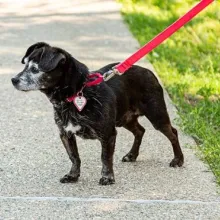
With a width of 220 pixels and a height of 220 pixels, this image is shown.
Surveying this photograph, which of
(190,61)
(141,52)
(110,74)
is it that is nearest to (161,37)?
(141,52)

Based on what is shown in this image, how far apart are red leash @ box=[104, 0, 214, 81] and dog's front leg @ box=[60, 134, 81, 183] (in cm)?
61

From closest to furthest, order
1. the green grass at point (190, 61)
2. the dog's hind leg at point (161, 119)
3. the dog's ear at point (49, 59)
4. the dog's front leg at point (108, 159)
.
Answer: the dog's ear at point (49, 59), the dog's front leg at point (108, 159), the dog's hind leg at point (161, 119), the green grass at point (190, 61)

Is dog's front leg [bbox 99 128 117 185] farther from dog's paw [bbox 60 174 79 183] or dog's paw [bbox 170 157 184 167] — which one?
dog's paw [bbox 170 157 184 167]

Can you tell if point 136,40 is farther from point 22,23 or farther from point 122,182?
point 122,182

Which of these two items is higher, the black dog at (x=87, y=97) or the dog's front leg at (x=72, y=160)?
the black dog at (x=87, y=97)

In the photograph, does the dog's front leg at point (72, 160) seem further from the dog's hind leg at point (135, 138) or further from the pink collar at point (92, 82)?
the dog's hind leg at point (135, 138)

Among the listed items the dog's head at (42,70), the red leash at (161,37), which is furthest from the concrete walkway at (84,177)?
the red leash at (161,37)

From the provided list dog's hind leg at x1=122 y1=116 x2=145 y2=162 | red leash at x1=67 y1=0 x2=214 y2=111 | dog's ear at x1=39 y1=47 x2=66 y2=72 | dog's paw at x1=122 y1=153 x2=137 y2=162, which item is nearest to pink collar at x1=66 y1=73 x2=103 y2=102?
red leash at x1=67 y1=0 x2=214 y2=111

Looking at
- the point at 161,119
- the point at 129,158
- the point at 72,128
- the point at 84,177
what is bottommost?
the point at 129,158

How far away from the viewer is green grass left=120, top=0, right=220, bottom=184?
25.0 feet

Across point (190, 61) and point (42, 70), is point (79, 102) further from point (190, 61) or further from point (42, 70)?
point (190, 61)

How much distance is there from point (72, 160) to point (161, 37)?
4.19 feet

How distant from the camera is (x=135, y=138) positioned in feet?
22.7

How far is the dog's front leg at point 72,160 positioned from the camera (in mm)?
6152
